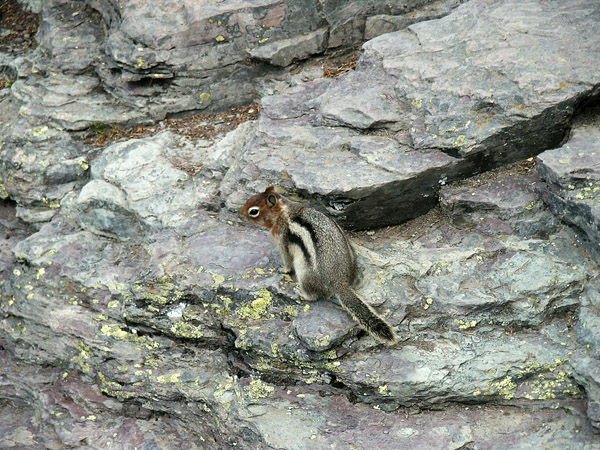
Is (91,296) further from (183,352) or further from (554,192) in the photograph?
(554,192)

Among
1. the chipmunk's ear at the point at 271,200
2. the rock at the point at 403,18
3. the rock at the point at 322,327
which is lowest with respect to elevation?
the rock at the point at 322,327

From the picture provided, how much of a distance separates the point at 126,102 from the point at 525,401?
552 cm

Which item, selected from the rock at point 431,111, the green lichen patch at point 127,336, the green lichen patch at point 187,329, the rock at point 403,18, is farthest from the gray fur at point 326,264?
the rock at point 403,18

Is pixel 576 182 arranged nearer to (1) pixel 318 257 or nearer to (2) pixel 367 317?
(2) pixel 367 317

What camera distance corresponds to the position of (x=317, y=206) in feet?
19.6

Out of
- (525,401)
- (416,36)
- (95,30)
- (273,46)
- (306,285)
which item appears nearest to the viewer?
(525,401)

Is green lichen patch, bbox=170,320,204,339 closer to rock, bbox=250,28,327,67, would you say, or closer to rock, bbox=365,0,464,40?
rock, bbox=250,28,327,67

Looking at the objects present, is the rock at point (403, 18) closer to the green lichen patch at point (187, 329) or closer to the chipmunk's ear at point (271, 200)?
the chipmunk's ear at point (271, 200)

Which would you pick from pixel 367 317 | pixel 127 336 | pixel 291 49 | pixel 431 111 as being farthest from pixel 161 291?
pixel 291 49

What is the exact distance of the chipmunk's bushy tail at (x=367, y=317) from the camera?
4965 mm

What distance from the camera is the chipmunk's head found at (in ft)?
18.9

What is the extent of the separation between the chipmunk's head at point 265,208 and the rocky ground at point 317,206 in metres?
0.32

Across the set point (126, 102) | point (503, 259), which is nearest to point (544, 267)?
point (503, 259)

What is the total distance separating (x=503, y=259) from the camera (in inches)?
212
